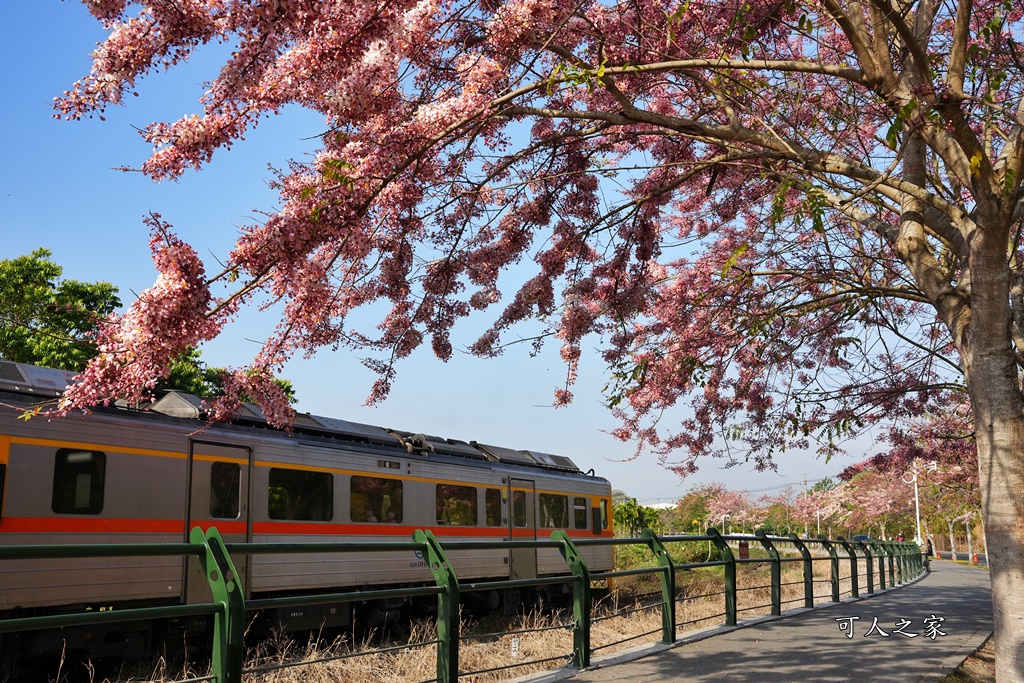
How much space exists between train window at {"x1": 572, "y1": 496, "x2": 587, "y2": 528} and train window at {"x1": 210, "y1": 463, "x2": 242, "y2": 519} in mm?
9766

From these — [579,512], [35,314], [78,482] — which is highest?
[35,314]

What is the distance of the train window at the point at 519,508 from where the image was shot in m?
17.9

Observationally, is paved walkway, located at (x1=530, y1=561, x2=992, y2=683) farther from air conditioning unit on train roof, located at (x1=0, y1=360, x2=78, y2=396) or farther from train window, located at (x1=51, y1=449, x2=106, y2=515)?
air conditioning unit on train roof, located at (x1=0, y1=360, x2=78, y2=396)

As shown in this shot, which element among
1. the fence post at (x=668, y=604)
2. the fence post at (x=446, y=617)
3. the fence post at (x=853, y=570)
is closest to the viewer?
the fence post at (x=446, y=617)

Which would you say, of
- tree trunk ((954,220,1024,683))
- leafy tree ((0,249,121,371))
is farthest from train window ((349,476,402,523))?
leafy tree ((0,249,121,371))

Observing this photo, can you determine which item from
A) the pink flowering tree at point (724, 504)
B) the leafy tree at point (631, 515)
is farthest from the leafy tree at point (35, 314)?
the pink flowering tree at point (724, 504)

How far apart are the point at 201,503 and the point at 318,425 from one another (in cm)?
255

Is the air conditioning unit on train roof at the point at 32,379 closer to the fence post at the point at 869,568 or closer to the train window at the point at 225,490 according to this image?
the train window at the point at 225,490

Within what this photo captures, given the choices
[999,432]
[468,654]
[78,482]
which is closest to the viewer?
[999,432]

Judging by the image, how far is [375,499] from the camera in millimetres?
14344

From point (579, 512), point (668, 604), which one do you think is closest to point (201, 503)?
point (668, 604)

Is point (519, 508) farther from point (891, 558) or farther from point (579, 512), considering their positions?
point (891, 558)

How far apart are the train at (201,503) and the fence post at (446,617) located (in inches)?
99.0

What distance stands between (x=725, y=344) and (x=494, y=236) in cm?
421
